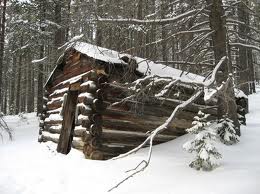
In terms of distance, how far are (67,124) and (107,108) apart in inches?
89.1

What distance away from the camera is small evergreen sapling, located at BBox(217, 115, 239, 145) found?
880 centimetres

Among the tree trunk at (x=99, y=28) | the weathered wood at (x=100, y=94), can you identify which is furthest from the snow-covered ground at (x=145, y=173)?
the tree trunk at (x=99, y=28)

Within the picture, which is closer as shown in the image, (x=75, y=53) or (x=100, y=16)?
(x=100, y=16)

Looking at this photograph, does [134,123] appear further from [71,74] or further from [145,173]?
[71,74]

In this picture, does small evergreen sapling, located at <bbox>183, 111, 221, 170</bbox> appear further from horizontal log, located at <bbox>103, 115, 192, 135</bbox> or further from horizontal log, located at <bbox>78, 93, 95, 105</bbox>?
horizontal log, located at <bbox>78, 93, 95, 105</bbox>

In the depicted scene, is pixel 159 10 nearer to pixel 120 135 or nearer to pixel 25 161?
pixel 120 135

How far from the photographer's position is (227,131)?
28.9 ft

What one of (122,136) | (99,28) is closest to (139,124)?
(122,136)

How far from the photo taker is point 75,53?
1167 cm

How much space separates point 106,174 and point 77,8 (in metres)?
3.54

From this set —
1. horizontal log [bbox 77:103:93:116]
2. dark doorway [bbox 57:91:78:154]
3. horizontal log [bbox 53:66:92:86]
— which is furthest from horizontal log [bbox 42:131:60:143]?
horizontal log [bbox 77:103:93:116]

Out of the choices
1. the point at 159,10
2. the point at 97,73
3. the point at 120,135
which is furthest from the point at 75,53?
the point at 159,10

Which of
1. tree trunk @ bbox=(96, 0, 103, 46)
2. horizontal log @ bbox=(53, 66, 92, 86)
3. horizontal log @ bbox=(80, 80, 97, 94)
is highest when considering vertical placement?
tree trunk @ bbox=(96, 0, 103, 46)

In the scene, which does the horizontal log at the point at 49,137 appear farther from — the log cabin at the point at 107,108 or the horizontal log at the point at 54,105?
the horizontal log at the point at 54,105
